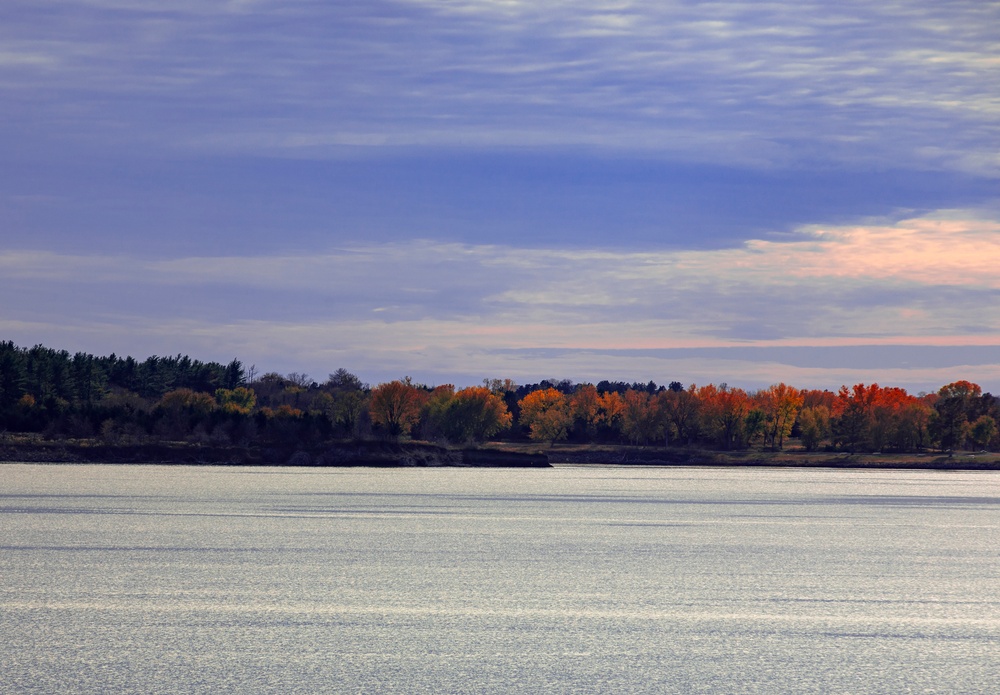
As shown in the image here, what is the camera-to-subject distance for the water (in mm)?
15828

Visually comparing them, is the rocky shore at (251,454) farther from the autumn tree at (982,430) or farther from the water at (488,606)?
the water at (488,606)

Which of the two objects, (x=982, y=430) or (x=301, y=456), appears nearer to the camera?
(x=301, y=456)

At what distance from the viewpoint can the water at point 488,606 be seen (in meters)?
15.8

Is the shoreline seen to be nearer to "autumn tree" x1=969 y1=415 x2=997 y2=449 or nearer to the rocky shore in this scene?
the rocky shore

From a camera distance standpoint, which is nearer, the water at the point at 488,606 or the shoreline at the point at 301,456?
the water at the point at 488,606

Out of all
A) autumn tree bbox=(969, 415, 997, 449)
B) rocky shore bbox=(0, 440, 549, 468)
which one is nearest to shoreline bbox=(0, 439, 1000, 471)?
rocky shore bbox=(0, 440, 549, 468)

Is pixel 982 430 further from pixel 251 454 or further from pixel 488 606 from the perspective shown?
pixel 488 606

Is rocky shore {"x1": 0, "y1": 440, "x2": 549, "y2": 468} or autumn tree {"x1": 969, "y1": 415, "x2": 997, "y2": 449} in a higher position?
autumn tree {"x1": 969, "y1": 415, "x2": 997, "y2": 449}

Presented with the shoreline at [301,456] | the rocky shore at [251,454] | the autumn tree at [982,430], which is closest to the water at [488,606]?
the rocky shore at [251,454]

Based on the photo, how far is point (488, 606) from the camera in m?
22.0

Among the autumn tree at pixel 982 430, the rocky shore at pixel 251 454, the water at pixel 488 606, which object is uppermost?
the autumn tree at pixel 982 430

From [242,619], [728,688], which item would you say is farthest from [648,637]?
[242,619]

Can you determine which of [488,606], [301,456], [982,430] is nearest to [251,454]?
[301,456]

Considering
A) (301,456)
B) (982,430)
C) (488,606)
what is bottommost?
(301,456)
